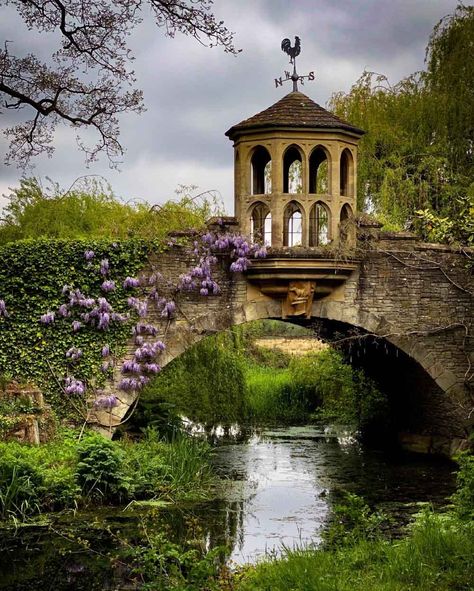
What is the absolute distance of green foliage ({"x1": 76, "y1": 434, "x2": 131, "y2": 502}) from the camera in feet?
38.0

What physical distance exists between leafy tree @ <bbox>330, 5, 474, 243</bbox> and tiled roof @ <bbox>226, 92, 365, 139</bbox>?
6.68 m

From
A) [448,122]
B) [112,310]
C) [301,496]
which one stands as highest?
[448,122]

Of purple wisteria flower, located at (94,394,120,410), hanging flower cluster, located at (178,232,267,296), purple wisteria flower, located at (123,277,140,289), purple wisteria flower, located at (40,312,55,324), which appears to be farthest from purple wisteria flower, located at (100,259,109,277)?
purple wisteria flower, located at (94,394,120,410)

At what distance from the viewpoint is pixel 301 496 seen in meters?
13.0

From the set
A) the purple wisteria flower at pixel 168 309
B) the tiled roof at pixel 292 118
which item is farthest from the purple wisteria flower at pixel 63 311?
the tiled roof at pixel 292 118

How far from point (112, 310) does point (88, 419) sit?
163 cm

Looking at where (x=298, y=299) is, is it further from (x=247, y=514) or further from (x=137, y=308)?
(x=247, y=514)

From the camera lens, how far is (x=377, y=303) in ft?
51.3

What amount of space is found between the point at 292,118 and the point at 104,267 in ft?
12.0

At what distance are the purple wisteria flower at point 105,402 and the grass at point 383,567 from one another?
656 cm

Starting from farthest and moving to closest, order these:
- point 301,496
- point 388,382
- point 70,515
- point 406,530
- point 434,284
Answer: point 388,382, point 434,284, point 301,496, point 70,515, point 406,530

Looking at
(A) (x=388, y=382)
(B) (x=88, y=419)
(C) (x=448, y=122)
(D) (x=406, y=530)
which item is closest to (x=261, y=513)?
(D) (x=406, y=530)

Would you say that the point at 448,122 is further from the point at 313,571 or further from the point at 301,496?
the point at 313,571

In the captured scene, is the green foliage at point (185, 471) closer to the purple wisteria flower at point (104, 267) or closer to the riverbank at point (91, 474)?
the riverbank at point (91, 474)
